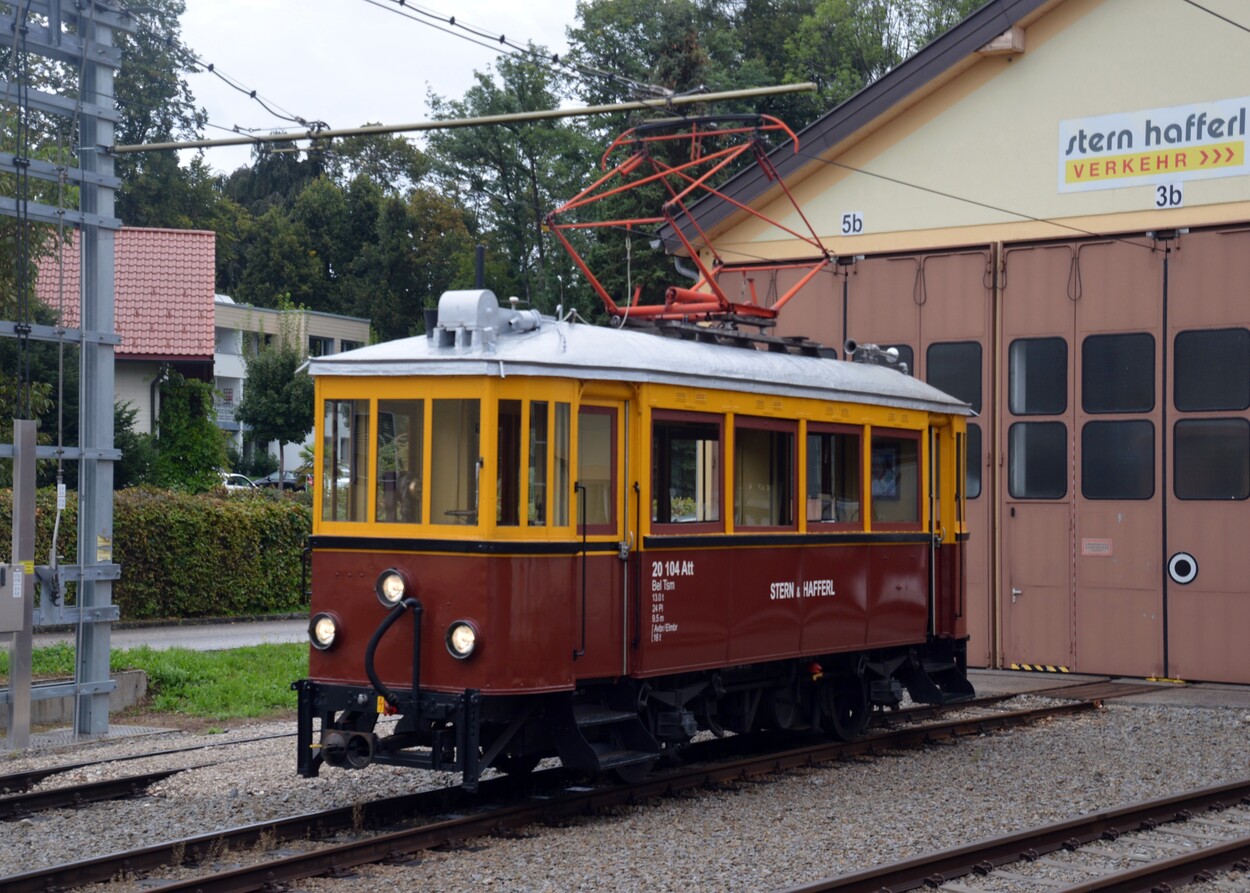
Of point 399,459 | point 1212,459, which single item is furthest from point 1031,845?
point 1212,459

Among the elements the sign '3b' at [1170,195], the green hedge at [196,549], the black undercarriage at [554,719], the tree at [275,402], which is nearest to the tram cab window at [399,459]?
the black undercarriage at [554,719]

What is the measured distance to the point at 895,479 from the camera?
13.3m

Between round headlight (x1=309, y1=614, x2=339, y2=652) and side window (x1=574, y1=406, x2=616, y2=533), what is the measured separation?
164 centimetres

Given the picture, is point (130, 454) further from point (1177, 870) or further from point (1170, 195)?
point (1177, 870)

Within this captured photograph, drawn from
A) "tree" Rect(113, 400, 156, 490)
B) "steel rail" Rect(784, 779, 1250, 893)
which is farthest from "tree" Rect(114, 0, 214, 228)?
"steel rail" Rect(784, 779, 1250, 893)

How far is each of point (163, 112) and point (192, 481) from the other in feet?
108

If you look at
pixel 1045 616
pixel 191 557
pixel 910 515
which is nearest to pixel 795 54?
pixel 191 557

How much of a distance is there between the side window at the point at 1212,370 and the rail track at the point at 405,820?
685 cm

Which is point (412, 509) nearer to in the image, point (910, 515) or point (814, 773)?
point (814, 773)

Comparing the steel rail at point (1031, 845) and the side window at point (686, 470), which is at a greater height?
the side window at point (686, 470)

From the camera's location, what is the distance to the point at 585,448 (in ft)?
33.0

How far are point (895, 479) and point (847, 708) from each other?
1957 millimetres

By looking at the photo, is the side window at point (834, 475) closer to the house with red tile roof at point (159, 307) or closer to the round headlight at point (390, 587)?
the round headlight at point (390, 587)

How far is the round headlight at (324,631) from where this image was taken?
9969 millimetres
